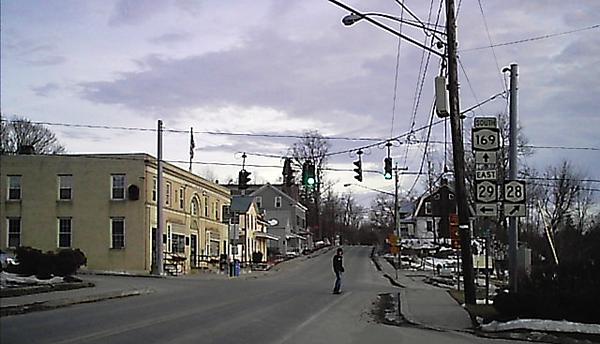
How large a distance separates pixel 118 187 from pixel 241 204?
31.1m

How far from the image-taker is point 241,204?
263ft

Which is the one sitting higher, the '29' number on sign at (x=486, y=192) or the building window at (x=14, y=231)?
the '29' number on sign at (x=486, y=192)

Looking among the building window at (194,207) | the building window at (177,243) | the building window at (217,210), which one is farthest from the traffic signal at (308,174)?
the building window at (217,210)

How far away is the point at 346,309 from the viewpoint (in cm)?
2545

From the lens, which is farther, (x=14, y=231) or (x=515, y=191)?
(x=14, y=231)

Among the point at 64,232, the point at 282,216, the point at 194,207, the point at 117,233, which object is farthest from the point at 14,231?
the point at 282,216

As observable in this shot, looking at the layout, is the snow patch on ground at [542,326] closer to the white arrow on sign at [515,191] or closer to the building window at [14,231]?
the white arrow on sign at [515,191]

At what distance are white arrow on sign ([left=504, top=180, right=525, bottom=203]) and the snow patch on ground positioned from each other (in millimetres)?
3614

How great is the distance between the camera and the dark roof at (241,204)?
77.8 metres

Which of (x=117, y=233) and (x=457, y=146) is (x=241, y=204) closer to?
(x=117, y=233)

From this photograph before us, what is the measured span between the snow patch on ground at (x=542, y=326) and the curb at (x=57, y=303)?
1070cm

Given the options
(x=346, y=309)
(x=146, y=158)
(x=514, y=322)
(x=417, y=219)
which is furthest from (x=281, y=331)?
(x=417, y=219)

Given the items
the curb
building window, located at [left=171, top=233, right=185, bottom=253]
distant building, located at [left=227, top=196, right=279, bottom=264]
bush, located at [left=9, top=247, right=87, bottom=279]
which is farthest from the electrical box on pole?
distant building, located at [left=227, top=196, right=279, bottom=264]

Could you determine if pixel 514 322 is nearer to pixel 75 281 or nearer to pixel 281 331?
pixel 281 331
